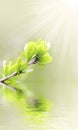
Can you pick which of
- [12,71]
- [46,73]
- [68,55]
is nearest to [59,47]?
[68,55]

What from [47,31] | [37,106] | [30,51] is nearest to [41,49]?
[30,51]

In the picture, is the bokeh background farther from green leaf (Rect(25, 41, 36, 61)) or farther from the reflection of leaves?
the reflection of leaves

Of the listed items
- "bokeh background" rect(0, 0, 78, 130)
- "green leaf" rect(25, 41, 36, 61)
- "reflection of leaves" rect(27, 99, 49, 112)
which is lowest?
"reflection of leaves" rect(27, 99, 49, 112)

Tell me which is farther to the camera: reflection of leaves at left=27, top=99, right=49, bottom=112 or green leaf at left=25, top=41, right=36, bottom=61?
green leaf at left=25, top=41, right=36, bottom=61

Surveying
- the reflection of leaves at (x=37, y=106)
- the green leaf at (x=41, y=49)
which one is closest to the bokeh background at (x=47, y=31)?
the green leaf at (x=41, y=49)

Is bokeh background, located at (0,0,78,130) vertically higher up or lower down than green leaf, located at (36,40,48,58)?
higher up

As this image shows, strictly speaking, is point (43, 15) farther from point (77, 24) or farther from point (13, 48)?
point (13, 48)

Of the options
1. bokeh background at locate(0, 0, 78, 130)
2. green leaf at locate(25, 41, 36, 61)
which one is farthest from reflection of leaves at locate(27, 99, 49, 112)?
bokeh background at locate(0, 0, 78, 130)

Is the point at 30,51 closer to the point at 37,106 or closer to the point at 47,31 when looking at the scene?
the point at 37,106
